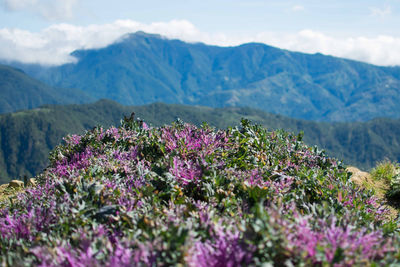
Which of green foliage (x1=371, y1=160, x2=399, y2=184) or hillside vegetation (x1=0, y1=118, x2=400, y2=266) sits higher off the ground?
hillside vegetation (x1=0, y1=118, x2=400, y2=266)

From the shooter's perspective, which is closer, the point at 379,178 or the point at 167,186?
the point at 167,186

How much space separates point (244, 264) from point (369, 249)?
130 centimetres

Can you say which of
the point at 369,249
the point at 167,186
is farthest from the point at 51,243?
the point at 369,249

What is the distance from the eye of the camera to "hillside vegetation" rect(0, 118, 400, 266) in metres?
2.89

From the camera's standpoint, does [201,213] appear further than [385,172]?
No

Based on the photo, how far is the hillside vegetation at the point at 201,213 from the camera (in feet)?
9.49

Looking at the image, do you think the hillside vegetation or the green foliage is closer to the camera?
the hillside vegetation

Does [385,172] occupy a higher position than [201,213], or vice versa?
[201,213]

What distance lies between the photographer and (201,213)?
12.0ft

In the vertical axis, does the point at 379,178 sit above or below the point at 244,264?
below

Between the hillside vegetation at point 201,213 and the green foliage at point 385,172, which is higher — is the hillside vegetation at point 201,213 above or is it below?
above

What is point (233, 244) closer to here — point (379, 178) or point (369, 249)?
point (369, 249)

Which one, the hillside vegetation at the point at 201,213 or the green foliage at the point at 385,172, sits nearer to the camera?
the hillside vegetation at the point at 201,213

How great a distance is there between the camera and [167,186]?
15.1ft
